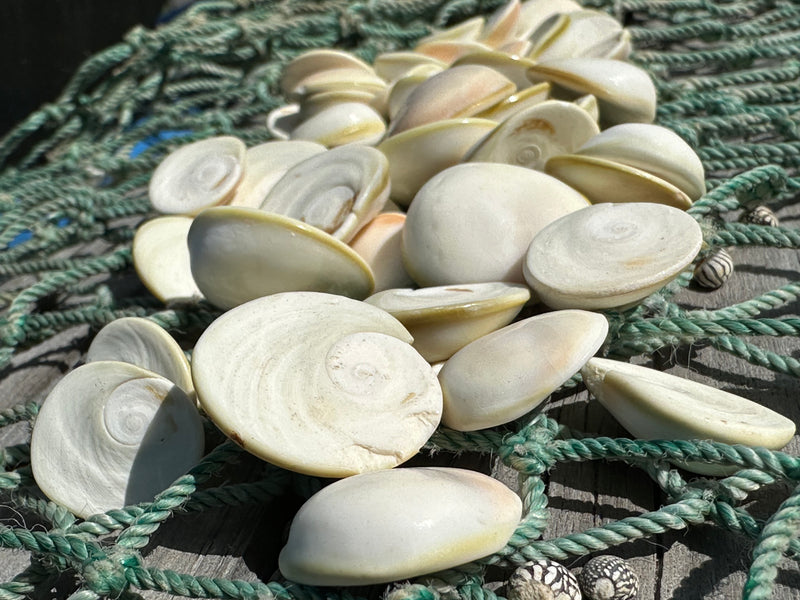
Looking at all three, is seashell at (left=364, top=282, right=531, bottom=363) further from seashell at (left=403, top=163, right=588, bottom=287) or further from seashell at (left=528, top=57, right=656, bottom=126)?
seashell at (left=528, top=57, right=656, bottom=126)

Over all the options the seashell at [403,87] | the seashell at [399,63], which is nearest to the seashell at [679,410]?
the seashell at [403,87]

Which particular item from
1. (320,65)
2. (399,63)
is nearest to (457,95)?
(399,63)

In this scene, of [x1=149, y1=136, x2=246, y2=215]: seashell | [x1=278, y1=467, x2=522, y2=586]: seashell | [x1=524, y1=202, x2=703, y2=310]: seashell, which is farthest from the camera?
[x1=149, y1=136, x2=246, y2=215]: seashell

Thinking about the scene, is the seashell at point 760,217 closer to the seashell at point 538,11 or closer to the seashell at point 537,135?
the seashell at point 537,135

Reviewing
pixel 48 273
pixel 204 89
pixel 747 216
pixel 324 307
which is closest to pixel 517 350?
pixel 324 307

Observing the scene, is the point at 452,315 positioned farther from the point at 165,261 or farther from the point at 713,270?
the point at 165,261

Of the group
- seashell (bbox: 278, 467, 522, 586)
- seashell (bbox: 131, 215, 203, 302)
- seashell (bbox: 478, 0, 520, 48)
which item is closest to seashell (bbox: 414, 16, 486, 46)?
seashell (bbox: 478, 0, 520, 48)

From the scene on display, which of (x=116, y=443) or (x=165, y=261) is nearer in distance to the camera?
(x=116, y=443)
